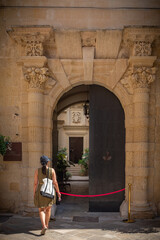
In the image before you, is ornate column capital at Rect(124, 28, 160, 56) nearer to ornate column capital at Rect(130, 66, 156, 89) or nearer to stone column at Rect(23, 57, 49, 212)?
ornate column capital at Rect(130, 66, 156, 89)

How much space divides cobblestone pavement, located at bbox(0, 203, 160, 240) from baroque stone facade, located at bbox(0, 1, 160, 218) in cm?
55

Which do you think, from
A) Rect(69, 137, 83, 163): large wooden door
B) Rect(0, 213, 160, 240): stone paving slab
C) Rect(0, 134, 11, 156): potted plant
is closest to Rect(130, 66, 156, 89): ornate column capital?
Rect(0, 213, 160, 240): stone paving slab

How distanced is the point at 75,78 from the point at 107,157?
7.47 ft

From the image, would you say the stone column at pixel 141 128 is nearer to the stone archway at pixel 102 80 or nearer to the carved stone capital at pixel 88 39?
the stone archway at pixel 102 80

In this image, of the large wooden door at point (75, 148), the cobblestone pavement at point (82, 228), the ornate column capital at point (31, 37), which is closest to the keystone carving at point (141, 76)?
the ornate column capital at point (31, 37)

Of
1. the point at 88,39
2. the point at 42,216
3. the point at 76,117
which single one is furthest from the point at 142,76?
the point at 76,117

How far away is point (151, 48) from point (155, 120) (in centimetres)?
182

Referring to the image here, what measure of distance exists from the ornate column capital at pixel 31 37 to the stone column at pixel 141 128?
7.31ft

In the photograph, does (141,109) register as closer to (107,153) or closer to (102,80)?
(102,80)

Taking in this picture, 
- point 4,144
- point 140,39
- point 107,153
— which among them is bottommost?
point 107,153

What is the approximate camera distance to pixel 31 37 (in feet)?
19.9

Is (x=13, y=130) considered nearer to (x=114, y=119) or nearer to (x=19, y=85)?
(x=19, y=85)

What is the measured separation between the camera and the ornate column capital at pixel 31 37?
19.5 ft

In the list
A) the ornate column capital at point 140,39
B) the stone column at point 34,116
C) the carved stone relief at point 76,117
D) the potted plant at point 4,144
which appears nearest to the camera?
the potted plant at point 4,144
